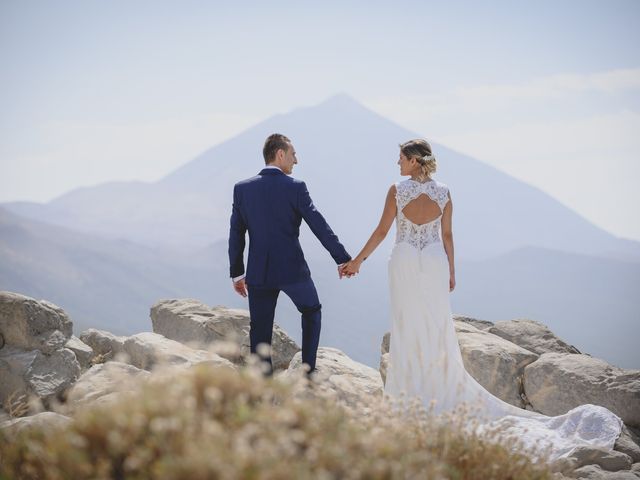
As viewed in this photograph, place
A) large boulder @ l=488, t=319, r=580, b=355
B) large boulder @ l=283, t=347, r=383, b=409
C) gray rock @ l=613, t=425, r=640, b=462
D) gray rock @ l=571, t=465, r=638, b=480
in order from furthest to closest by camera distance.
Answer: large boulder @ l=488, t=319, r=580, b=355 → large boulder @ l=283, t=347, r=383, b=409 → gray rock @ l=613, t=425, r=640, b=462 → gray rock @ l=571, t=465, r=638, b=480

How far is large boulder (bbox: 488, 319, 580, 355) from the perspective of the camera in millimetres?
9375

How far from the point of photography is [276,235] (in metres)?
6.68

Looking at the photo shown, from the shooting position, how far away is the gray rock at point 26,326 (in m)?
7.82

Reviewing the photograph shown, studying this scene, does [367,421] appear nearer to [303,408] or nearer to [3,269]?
[303,408]

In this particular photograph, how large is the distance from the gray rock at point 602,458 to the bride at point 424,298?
64 cm

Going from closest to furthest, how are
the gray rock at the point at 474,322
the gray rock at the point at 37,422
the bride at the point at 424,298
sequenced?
the gray rock at the point at 37,422 → the bride at the point at 424,298 → the gray rock at the point at 474,322

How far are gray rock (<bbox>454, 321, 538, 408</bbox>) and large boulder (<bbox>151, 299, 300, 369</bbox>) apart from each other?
2689mm

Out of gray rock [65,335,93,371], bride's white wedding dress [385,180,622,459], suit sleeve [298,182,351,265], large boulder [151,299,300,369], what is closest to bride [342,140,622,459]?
bride's white wedding dress [385,180,622,459]

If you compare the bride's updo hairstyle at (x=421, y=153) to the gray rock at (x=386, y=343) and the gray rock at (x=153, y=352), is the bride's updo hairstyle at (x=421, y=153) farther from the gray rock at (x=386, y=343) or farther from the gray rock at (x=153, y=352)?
the gray rock at (x=153, y=352)

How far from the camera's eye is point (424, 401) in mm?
6750

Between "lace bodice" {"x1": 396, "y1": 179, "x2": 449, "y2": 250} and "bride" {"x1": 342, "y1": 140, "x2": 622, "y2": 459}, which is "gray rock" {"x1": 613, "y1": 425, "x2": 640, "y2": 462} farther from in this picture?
"lace bodice" {"x1": 396, "y1": 179, "x2": 449, "y2": 250}

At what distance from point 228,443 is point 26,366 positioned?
17.4ft

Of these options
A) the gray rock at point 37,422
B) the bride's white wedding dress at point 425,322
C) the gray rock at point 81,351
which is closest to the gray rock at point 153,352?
the gray rock at point 81,351

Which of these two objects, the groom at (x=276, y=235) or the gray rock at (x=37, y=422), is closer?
the gray rock at (x=37, y=422)
